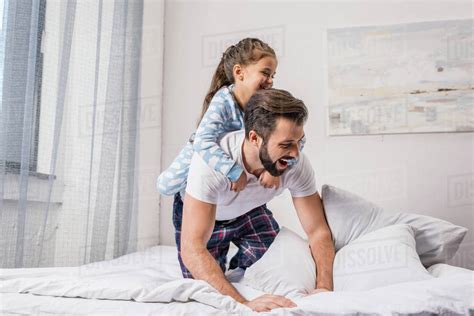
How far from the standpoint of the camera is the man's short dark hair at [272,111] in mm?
1439

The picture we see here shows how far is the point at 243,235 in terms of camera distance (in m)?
1.77

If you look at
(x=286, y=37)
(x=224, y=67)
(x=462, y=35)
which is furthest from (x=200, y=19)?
(x=462, y=35)

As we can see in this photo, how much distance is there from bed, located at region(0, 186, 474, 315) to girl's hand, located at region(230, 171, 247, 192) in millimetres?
254

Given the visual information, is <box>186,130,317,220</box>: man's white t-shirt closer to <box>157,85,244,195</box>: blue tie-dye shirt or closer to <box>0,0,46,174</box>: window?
<box>157,85,244,195</box>: blue tie-dye shirt

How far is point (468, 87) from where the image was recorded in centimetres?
239

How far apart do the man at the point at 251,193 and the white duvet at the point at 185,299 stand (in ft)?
0.49

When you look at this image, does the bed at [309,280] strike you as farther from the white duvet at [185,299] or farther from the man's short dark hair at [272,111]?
the man's short dark hair at [272,111]

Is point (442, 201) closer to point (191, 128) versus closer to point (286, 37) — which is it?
point (286, 37)

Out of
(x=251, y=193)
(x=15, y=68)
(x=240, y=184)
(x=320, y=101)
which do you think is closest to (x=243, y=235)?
(x=251, y=193)

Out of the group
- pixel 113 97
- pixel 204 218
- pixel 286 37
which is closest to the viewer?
pixel 204 218

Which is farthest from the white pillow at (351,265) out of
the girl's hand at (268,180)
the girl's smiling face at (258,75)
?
the girl's smiling face at (258,75)

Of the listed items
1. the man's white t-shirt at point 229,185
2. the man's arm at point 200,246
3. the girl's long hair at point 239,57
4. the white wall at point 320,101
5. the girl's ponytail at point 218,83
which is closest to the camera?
the man's arm at point 200,246

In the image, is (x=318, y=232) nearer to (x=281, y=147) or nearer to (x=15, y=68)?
(x=281, y=147)

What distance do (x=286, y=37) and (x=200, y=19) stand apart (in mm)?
522
